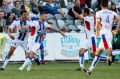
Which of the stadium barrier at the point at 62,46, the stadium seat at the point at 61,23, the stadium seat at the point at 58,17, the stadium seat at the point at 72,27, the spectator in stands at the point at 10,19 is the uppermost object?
the spectator in stands at the point at 10,19

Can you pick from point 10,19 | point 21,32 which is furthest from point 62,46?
point 21,32

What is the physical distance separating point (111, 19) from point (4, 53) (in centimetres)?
814

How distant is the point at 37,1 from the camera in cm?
2870

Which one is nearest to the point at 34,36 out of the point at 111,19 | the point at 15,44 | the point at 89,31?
the point at 15,44

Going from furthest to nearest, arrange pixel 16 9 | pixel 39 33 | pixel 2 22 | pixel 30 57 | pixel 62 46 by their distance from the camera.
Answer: pixel 16 9 → pixel 62 46 → pixel 2 22 → pixel 39 33 → pixel 30 57

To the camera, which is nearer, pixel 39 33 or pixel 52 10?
pixel 39 33

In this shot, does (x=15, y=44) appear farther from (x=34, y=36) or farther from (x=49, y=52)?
(x=49, y=52)

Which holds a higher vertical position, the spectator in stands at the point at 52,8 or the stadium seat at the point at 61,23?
the spectator in stands at the point at 52,8

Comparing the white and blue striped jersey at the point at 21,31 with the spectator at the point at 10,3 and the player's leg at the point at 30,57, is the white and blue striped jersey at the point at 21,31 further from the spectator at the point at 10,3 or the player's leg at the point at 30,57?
the spectator at the point at 10,3

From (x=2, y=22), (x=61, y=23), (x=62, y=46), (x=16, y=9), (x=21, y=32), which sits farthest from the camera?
(x=61, y=23)

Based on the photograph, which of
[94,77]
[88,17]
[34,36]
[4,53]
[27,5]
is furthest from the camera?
[27,5]

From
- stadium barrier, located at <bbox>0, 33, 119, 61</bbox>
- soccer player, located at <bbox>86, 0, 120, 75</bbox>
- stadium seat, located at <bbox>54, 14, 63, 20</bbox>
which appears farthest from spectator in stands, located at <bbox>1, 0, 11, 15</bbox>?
soccer player, located at <bbox>86, 0, 120, 75</bbox>

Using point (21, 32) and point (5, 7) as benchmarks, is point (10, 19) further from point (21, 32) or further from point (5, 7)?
point (21, 32)

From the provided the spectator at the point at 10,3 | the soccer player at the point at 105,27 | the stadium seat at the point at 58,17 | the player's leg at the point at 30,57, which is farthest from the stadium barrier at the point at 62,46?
the soccer player at the point at 105,27
